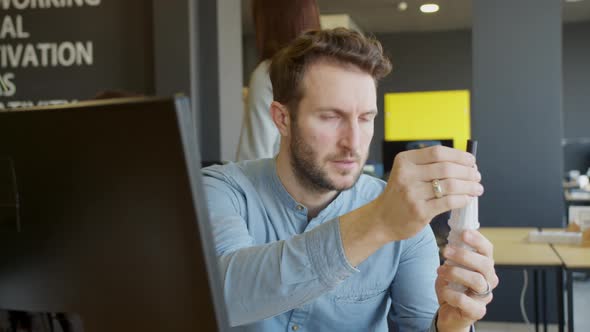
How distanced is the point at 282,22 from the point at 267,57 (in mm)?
115

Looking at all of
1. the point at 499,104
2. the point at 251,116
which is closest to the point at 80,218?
the point at 251,116

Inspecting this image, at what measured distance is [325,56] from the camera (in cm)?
136

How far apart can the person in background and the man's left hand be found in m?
1.07

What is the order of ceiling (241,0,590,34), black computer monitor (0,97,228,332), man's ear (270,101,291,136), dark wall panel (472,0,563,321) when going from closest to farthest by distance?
black computer monitor (0,97,228,332) < man's ear (270,101,291,136) < dark wall panel (472,0,563,321) < ceiling (241,0,590,34)

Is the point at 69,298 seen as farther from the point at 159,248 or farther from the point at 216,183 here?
the point at 216,183

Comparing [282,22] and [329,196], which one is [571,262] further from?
[329,196]

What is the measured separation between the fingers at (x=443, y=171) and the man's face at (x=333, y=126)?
430mm

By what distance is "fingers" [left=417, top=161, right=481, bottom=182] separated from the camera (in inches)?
32.4

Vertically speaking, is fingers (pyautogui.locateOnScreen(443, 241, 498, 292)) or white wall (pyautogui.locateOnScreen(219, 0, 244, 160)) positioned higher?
white wall (pyautogui.locateOnScreen(219, 0, 244, 160))

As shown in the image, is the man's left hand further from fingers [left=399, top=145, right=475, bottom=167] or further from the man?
fingers [left=399, top=145, right=475, bottom=167]

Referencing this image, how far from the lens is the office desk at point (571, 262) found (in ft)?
8.71

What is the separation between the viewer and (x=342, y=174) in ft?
4.19

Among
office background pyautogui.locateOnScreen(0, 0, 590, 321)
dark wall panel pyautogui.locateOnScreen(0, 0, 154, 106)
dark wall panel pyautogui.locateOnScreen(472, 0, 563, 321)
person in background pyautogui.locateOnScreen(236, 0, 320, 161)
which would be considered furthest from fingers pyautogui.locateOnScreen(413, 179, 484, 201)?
dark wall panel pyautogui.locateOnScreen(472, 0, 563, 321)

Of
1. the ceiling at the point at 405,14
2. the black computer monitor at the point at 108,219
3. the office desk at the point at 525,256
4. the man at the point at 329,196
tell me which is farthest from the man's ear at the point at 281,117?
the ceiling at the point at 405,14
